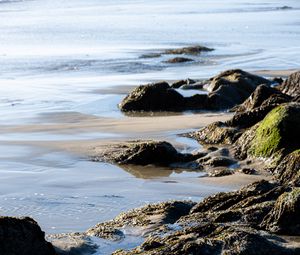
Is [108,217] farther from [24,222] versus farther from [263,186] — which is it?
[24,222]

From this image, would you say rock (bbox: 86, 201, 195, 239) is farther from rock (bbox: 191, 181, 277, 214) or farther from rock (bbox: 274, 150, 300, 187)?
rock (bbox: 274, 150, 300, 187)

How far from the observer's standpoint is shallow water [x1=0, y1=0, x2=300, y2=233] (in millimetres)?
7995

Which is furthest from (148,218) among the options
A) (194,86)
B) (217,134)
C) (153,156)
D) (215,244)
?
(194,86)

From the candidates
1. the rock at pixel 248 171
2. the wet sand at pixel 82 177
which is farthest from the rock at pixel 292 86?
the rock at pixel 248 171

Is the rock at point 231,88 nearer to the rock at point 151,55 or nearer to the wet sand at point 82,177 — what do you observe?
the wet sand at point 82,177

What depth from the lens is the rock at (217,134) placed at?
10.6 m

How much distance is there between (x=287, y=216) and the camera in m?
5.47

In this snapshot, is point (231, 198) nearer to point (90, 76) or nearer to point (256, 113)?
point (256, 113)

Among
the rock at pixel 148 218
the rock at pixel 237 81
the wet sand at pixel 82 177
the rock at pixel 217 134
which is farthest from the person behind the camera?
the rock at pixel 237 81

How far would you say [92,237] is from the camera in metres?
5.86

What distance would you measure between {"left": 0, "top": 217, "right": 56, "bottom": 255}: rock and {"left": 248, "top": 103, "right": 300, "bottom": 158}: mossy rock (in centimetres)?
461

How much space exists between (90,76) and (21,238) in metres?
15.7

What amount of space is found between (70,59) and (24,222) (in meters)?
20.0

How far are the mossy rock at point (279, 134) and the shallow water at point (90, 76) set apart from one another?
40.4 inches
